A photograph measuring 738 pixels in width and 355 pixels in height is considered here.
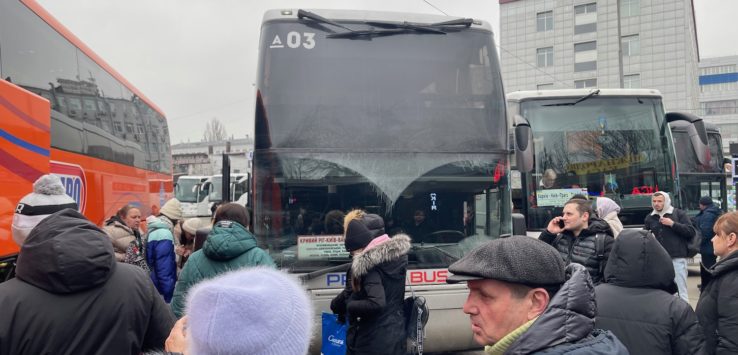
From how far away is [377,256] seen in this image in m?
4.04

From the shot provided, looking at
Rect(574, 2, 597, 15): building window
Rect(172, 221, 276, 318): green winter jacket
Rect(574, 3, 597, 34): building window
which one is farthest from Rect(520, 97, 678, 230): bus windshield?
Rect(574, 2, 597, 15): building window

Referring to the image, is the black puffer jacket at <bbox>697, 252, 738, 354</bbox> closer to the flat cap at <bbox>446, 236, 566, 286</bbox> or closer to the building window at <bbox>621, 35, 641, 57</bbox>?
the flat cap at <bbox>446, 236, 566, 286</bbox>

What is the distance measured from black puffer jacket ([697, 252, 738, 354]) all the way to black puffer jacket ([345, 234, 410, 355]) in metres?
1.98

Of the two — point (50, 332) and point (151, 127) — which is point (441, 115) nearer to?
point (50, 332)

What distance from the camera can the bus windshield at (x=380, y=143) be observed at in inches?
215

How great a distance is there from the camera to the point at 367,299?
400 cm

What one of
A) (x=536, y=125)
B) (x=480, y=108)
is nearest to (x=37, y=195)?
(x=480, y=108)

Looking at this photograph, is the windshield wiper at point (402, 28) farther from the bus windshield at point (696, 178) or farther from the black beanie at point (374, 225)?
the bus windshield at point (696, 178)

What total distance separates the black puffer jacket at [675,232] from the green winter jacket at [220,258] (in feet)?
21.2

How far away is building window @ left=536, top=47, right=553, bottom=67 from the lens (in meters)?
A: 41.5

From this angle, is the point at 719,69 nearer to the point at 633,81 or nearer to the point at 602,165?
the point at 633,81

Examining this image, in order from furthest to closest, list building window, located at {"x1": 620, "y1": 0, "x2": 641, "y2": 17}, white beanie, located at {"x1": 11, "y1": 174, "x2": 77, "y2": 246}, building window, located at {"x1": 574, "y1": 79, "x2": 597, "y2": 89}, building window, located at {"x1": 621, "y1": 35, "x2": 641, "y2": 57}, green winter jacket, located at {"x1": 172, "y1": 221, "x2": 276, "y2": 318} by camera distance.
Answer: building window, located at {"x1": 574, "y1": 79, "x2": 597, "y2": 89} → building window, located at {"x1": 620, "y1": 0, "x2": 641, "y2": 17} → building window, located at {"x1": 621, "y1": 35, "x2": 641, "y2": 57} → green winter jacket, located at {"x1": 172, "y1": 221, "x2": 276, "y2": 318} → white beanie, located at {"x1": 11, "y1": 174, "x2": 77, "y2": 246}

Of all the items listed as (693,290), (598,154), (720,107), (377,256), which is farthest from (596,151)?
(720,107)

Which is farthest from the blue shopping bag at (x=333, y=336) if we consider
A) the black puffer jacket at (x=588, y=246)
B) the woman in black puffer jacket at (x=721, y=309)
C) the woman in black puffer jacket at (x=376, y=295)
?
the woman in black puffer jacket at (x=721, y=309)
